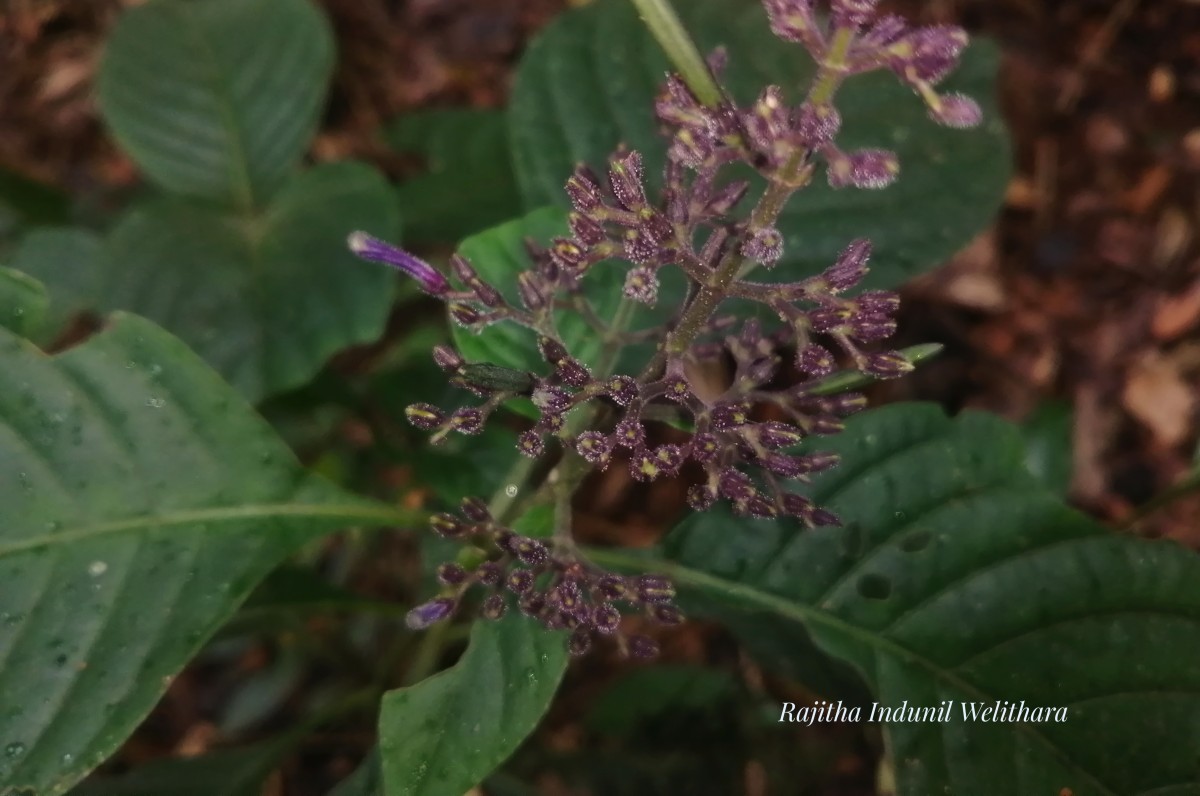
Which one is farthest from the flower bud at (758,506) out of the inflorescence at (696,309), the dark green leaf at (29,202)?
the dark green leaf at (29,202)

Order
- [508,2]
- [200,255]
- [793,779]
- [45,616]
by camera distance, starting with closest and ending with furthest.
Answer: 1. [45,616]
2. [200,255]
3. [793,779]
4. [508,2]

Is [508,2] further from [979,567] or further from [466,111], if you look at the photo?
[979,567]

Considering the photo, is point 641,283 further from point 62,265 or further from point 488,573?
point 62,265

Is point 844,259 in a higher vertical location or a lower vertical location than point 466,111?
higher

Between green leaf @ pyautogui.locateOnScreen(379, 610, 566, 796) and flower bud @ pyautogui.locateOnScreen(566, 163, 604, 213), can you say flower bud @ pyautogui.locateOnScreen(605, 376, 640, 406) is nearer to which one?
flower bud @ pyautogui.locateOnScreen(566, 163, 604, 213)

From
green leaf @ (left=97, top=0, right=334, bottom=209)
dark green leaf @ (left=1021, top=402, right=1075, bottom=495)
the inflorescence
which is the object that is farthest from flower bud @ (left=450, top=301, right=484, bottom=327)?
dark green leaf @ (left=1021, top=402, right=1075, bottom=495)

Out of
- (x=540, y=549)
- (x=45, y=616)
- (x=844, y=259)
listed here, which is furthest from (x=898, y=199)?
(x=45, y=616)

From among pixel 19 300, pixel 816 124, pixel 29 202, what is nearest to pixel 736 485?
pixel 816 124
